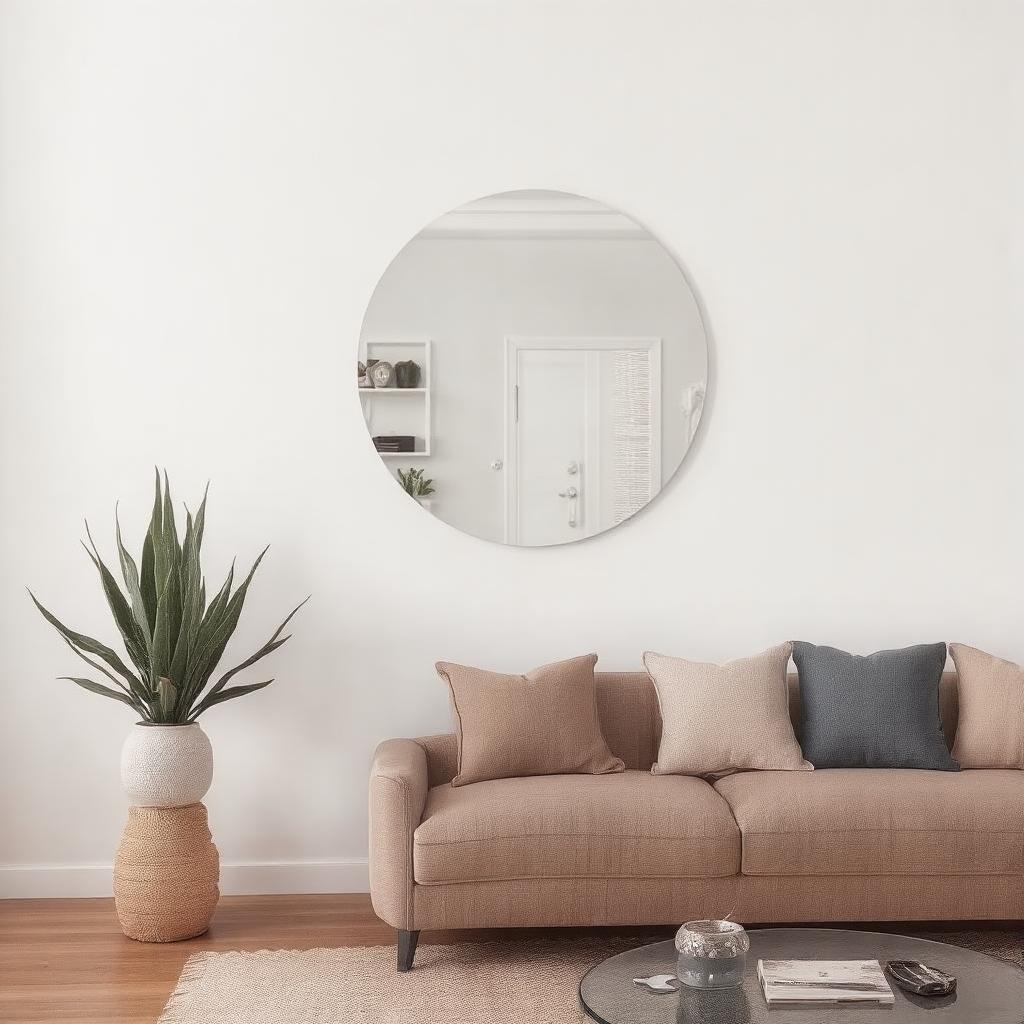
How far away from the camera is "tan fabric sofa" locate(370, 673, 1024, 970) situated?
9.77 feet

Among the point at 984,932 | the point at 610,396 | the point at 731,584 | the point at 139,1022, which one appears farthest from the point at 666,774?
the point at 139,1022

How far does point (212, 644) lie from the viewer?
340cm

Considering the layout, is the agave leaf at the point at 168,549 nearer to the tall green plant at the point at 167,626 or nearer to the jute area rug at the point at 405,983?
the tall green plant at the point at 167,626

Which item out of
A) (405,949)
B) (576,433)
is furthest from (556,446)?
(405,949)

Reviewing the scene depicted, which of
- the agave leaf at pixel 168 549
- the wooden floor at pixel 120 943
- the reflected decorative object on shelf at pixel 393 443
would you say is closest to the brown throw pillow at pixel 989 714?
the wooden floor at pixel 120 943

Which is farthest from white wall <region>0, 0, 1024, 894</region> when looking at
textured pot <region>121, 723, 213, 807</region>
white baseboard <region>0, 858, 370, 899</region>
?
textured pot <region>121, 723, 213, 807</region>

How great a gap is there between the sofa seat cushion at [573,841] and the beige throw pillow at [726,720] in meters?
0.36

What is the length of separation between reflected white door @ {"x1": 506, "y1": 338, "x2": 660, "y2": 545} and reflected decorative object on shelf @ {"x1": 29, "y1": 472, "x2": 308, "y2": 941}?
3.49 ft

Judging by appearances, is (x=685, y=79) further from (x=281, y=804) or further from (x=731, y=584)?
(x=281, y=804)

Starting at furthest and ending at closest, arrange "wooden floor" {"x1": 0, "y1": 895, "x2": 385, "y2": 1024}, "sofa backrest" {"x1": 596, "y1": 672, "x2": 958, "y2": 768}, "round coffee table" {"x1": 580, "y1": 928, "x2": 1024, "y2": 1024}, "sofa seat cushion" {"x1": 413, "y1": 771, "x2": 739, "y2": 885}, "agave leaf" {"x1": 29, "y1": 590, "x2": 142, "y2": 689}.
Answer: "sofa backrest" {"x1": 596, "y1": 672, "x2": 958, "y2": 768}, "agave leaf" {"x1": 29, "y1": 590, "x2": 142, "y2": 689}, "sofa seat cushion" {"x1": 413, "y1": 771, "x2": 739, "y2": 885}, "wooden floor" {"x1": 0, "y1": 895, "x2": 385, "y2": 1024}, "round coffee table" {"x1": 580, "y1": 928, "x2": 1024, "y2": 1024}

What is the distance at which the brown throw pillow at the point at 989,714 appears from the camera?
3.44 metres

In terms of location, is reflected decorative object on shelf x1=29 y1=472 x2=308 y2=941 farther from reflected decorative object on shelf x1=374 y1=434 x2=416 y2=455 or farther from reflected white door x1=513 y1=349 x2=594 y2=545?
reflected white door x1=513 y1=349 x2=594 y2=545

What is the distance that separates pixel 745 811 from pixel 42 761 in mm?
2343

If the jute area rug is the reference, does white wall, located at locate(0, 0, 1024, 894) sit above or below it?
above
